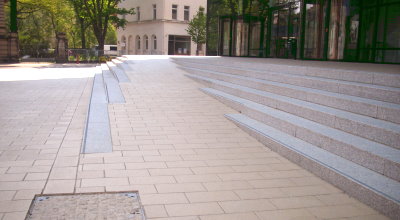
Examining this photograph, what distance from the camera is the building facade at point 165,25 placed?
170 ft

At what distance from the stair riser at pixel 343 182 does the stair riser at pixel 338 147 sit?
352 mm

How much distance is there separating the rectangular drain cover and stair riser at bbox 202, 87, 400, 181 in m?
2.70

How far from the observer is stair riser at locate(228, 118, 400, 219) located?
383 centimetres

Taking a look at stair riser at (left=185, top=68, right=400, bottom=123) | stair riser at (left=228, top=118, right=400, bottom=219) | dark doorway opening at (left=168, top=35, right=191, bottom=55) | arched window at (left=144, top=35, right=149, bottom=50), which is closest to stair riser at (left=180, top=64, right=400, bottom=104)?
stair riser at (left=185, top=68, right=400, bottom=123)

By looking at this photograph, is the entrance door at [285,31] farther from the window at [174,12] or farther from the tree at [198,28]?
the window at [174,12]

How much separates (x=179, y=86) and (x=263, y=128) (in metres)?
5.65

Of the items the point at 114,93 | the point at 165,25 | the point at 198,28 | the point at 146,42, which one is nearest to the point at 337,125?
the point at 114,93

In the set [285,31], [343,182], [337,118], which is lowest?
[343,182]

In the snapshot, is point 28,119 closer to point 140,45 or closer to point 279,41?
point 279,41

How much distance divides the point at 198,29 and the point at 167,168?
45.1m

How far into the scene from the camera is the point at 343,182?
4.56 meters

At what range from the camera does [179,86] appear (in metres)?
12.3

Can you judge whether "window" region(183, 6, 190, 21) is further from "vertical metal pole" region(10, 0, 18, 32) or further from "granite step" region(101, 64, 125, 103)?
"granite step" region(101, 64, 125, 103)

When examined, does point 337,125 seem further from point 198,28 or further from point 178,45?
point 178,45
